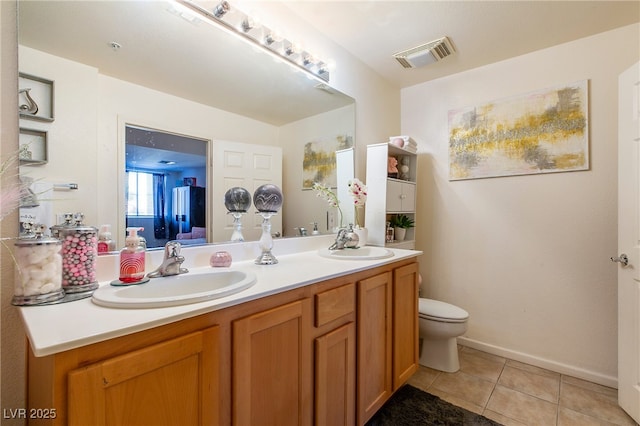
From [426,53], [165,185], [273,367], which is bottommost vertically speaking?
[273,367]

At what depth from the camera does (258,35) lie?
152cm

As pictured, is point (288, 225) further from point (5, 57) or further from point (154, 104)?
point (5, 57)

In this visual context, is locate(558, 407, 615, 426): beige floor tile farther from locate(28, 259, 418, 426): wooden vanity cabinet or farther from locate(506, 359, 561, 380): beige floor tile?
locate(28, 259, 418, 426): wooden vanity cabinet

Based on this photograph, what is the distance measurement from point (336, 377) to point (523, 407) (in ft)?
4.27

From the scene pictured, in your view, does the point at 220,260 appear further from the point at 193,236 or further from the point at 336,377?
the point at 336,377

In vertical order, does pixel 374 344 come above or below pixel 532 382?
above

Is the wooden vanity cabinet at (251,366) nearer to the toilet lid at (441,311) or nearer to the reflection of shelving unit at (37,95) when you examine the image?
the toilet lid at (441,311)

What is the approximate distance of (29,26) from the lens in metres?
0.94

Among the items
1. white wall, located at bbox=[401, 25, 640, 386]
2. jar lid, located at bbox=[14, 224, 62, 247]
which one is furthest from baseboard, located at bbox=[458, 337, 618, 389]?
jar lid, located at bbox=[14, 224, 62, 247]

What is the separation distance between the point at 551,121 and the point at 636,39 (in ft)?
2.00

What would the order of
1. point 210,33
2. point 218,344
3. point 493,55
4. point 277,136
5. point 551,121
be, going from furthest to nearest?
point 493,55, point 551,121, point 277,136, point 210,33, point 218,344

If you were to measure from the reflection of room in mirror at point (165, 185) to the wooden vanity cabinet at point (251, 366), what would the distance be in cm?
56

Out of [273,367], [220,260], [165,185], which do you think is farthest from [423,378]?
[165,185]

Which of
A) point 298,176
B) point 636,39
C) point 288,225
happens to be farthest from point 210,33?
point 636,39
